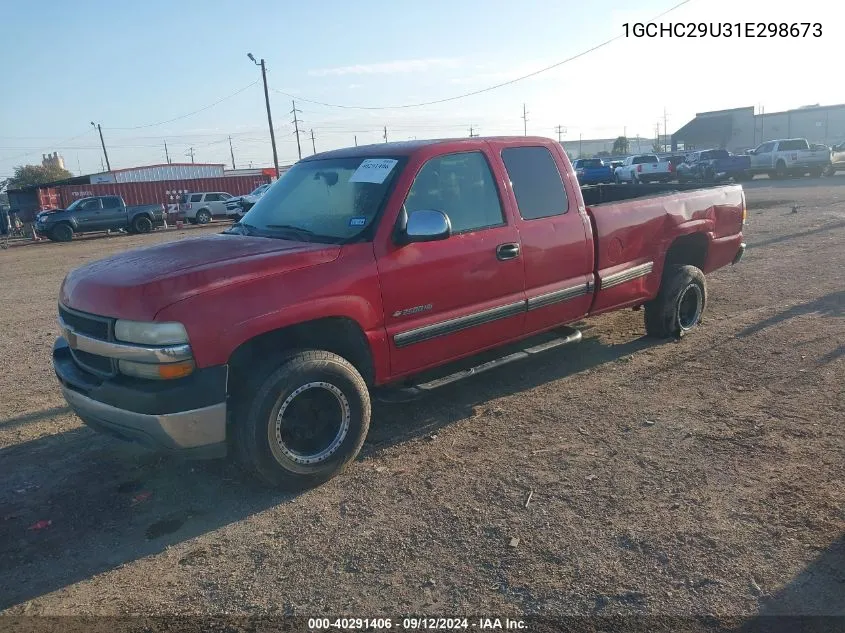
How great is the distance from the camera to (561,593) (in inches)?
121

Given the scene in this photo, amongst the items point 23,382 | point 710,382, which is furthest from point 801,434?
point 23,382

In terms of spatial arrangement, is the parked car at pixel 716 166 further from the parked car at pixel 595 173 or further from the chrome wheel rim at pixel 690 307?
the chrome wheel rim at pixel 690 307

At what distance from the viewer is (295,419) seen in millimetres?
4129

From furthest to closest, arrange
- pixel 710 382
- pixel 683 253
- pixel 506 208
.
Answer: pixel 683 253, pixel 710 382, pixel 506 208

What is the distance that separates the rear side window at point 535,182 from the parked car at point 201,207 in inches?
1255

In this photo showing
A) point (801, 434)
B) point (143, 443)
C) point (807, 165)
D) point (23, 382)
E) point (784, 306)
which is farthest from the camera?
point (807, 165)

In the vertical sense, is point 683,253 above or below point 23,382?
above

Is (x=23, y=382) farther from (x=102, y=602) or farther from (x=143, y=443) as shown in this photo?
(x=102, y=602)

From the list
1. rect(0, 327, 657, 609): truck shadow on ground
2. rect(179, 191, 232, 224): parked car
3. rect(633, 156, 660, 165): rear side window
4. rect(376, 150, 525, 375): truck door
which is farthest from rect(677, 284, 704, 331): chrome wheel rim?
rect(633, 156, 660, 165): rear side window

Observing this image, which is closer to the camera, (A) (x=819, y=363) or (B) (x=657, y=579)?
(B) (x=657, y=579)

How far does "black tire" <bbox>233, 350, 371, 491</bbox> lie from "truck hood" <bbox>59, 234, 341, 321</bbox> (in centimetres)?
56

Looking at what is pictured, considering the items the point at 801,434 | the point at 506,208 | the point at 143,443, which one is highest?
the point at 506,208

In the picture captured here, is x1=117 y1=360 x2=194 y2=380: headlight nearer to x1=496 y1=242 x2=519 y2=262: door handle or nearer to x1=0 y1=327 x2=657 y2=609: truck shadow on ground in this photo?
x1=0 y1=327 x2=657 y2=609: truck shadow on ground

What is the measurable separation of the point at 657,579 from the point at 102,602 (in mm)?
2522
